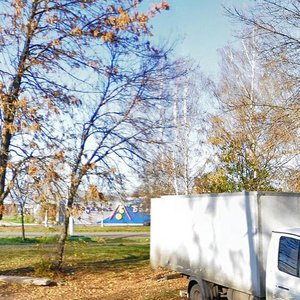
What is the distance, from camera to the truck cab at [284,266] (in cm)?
660

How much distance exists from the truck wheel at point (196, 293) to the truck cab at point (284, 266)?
248cm

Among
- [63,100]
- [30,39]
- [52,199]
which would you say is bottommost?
[52,199]

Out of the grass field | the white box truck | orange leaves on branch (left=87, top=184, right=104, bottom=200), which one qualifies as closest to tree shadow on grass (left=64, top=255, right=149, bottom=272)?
the grass field

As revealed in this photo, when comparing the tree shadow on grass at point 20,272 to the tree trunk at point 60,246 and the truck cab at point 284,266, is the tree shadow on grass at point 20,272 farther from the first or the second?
the truck cab at point 284,266

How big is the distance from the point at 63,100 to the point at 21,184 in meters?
2.67

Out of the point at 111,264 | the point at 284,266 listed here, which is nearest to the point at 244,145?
the point at 111,264

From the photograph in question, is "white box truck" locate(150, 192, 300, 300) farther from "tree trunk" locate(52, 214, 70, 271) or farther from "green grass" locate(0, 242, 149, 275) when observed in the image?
"green grass" locate(0, 242, 149, 275)

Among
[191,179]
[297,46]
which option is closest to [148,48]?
[297,46]

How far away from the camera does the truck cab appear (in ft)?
21.7

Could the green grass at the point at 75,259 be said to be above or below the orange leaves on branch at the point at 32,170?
below

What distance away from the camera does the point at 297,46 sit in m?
12.4

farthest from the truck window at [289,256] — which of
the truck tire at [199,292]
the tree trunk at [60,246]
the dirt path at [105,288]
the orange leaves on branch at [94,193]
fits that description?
the tree trunk at [60,246]

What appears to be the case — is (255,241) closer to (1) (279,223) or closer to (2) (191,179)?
(1) (279,223)

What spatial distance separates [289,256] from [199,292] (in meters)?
3.23
